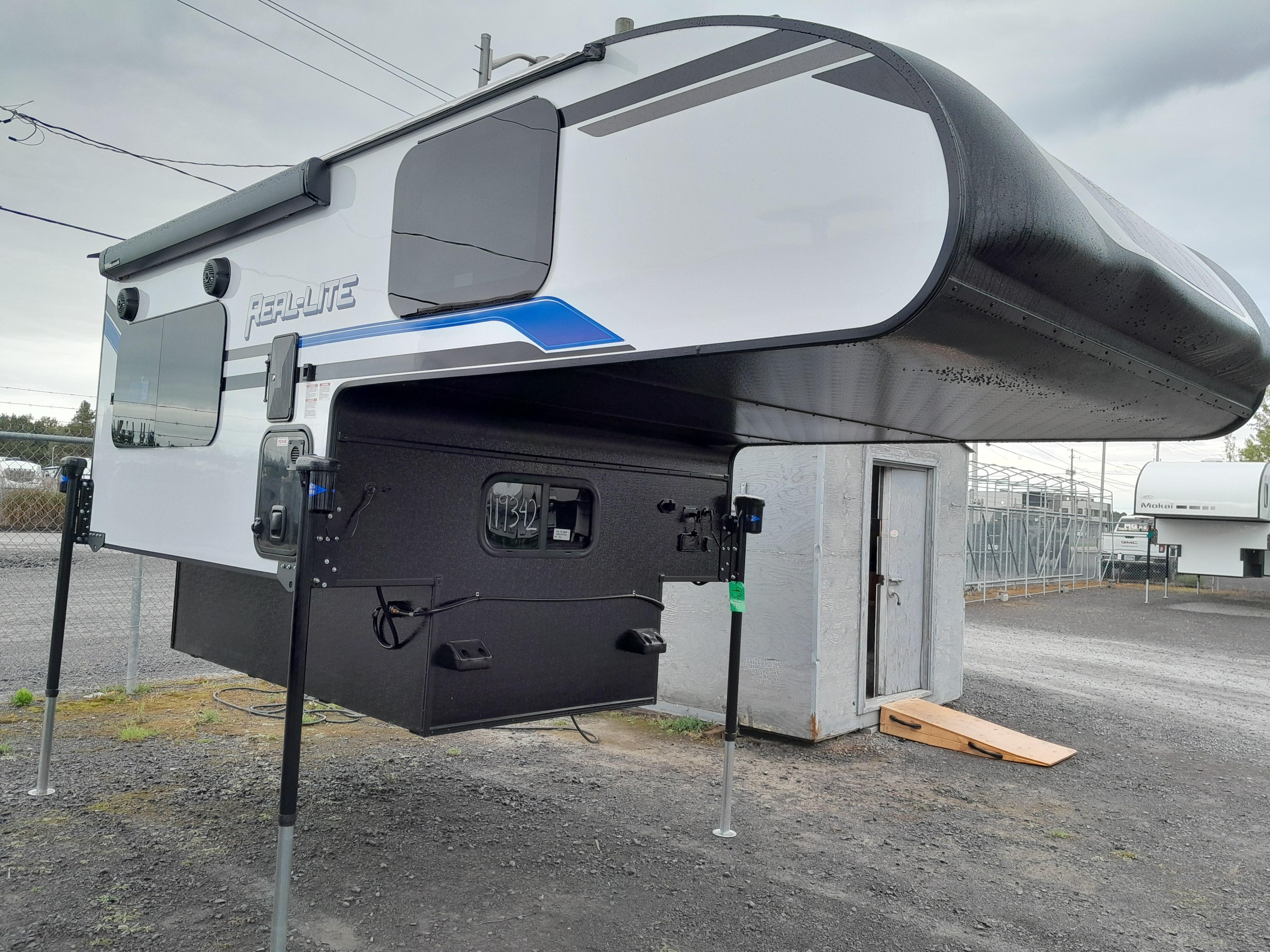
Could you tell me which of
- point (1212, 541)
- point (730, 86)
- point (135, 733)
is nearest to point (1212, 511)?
point (1212, 541)

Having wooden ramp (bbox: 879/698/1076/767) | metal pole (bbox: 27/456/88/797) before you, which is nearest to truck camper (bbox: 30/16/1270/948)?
metal pole (bbox: 27/456/88/797)

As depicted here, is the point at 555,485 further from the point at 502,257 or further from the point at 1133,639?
the point at 1133,639

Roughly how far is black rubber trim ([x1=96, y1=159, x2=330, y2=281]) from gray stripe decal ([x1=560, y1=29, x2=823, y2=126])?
4.07 feet

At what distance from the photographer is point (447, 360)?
2.68 meters

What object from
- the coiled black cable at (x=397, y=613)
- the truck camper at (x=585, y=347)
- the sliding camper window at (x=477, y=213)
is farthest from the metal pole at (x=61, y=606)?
the sliding camper window at (x=477, y=213)

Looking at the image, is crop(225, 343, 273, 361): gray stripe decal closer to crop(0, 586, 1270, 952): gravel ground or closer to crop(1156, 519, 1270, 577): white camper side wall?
crop(0, 586, 1270, 952): gravel ground

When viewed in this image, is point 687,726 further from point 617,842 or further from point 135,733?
point 135,733

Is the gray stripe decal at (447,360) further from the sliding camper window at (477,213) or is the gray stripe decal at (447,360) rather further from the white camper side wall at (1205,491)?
the white camper side wall at (1205,491)

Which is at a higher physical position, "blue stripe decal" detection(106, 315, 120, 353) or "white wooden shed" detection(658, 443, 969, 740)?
"blue stripe decal" detection(106, 315, 120, 353)

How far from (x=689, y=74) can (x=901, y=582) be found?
555 centimetres

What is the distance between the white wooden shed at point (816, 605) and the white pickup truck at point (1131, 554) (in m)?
21.3

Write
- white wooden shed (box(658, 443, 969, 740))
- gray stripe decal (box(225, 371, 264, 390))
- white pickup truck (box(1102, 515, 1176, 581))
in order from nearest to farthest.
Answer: gray stripe decal (box(225, 371, 264, 390)) → white wooden shed (box(658, 443, 969, 740)) → white pickup truck (box(1102, 515, 1176, 581))

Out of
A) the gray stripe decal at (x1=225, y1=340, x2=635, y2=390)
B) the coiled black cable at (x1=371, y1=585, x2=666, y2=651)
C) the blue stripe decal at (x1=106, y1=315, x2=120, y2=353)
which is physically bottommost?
the coiled black cable at (x1=371, y1=585, x2=666, y2=651)

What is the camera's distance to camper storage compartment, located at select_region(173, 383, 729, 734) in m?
3.11
